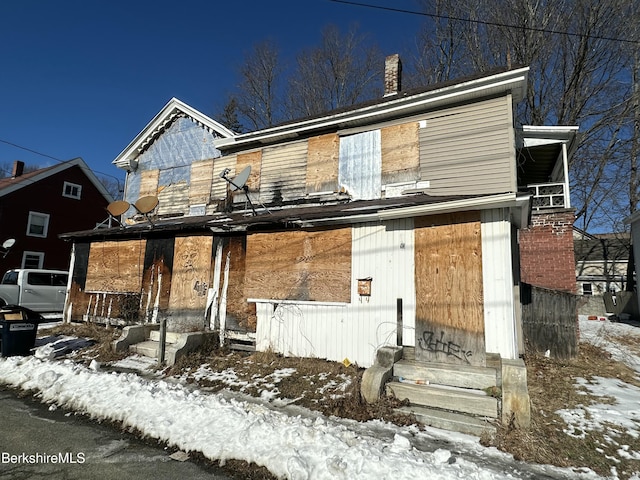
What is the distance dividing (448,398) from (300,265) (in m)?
4.53

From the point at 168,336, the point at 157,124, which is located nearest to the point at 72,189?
the point at 157,124

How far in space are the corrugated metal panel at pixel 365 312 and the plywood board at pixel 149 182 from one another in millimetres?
9607

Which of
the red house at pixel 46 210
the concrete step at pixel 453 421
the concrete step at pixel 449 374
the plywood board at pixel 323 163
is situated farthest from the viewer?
the red house at pixel 46 210

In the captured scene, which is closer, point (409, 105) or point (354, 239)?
point (354, 239)

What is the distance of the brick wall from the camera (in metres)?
10.6

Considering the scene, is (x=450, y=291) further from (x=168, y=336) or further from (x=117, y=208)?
(x=117, y=208)

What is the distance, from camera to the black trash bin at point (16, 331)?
8.38 metres

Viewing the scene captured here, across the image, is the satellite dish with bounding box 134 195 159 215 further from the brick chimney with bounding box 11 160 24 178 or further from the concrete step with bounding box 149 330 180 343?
the brick chimney with bounding box 11 160 24 178

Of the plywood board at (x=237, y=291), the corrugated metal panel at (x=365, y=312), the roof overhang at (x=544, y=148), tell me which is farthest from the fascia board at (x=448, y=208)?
the roof overhang at (x=544, y=148)

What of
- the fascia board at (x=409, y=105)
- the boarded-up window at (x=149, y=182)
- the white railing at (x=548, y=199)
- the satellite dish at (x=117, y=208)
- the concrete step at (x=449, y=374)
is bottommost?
the concrete step at (x=449, y=374)

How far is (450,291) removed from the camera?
260 inches

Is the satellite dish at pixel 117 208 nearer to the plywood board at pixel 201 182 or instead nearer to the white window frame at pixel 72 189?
the plywood board at pixel 201 182

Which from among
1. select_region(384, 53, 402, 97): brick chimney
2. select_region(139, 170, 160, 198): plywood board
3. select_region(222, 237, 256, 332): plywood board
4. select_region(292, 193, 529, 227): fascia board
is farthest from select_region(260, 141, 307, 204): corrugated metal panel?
select_region(139, 170, 160, 198): plywood board

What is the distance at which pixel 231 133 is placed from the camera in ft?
43.0
